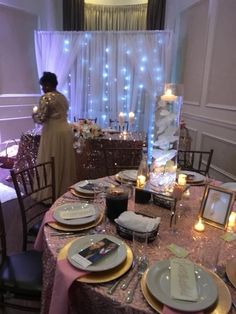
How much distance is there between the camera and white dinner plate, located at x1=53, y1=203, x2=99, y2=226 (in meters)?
1.32

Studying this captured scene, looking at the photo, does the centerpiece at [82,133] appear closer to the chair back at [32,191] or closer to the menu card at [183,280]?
the chair back at [32,191]

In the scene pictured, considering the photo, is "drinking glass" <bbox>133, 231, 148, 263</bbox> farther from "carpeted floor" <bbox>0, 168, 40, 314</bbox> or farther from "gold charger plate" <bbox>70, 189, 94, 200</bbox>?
"carpeted floor" <bbox>0, 168, 40, 314</bbox>

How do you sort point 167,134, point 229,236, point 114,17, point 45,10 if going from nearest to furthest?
point 229,236, point 167,134, point 45,10, point 114,17

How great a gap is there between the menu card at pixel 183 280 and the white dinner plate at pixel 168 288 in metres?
0.01

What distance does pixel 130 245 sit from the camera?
119 cm

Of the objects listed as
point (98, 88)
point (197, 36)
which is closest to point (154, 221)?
point (197, 36)

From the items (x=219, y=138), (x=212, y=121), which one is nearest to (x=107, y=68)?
(x=212, y=121)

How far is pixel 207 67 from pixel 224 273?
336 centimetres

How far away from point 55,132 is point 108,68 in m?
2.22

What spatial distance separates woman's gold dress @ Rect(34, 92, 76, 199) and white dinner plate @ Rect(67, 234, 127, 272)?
2.06 metres

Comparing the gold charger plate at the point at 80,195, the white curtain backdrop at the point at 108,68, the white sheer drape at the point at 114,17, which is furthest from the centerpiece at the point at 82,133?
the white sheer drape at the point at 114,17

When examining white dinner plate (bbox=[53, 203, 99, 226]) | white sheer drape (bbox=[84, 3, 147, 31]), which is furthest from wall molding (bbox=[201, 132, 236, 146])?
white sheer drape (bbox=[84, 3, 147, 31])

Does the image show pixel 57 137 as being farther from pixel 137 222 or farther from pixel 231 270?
pixel 231 270

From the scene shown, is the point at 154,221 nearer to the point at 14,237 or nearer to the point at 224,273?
the point at 224,273
